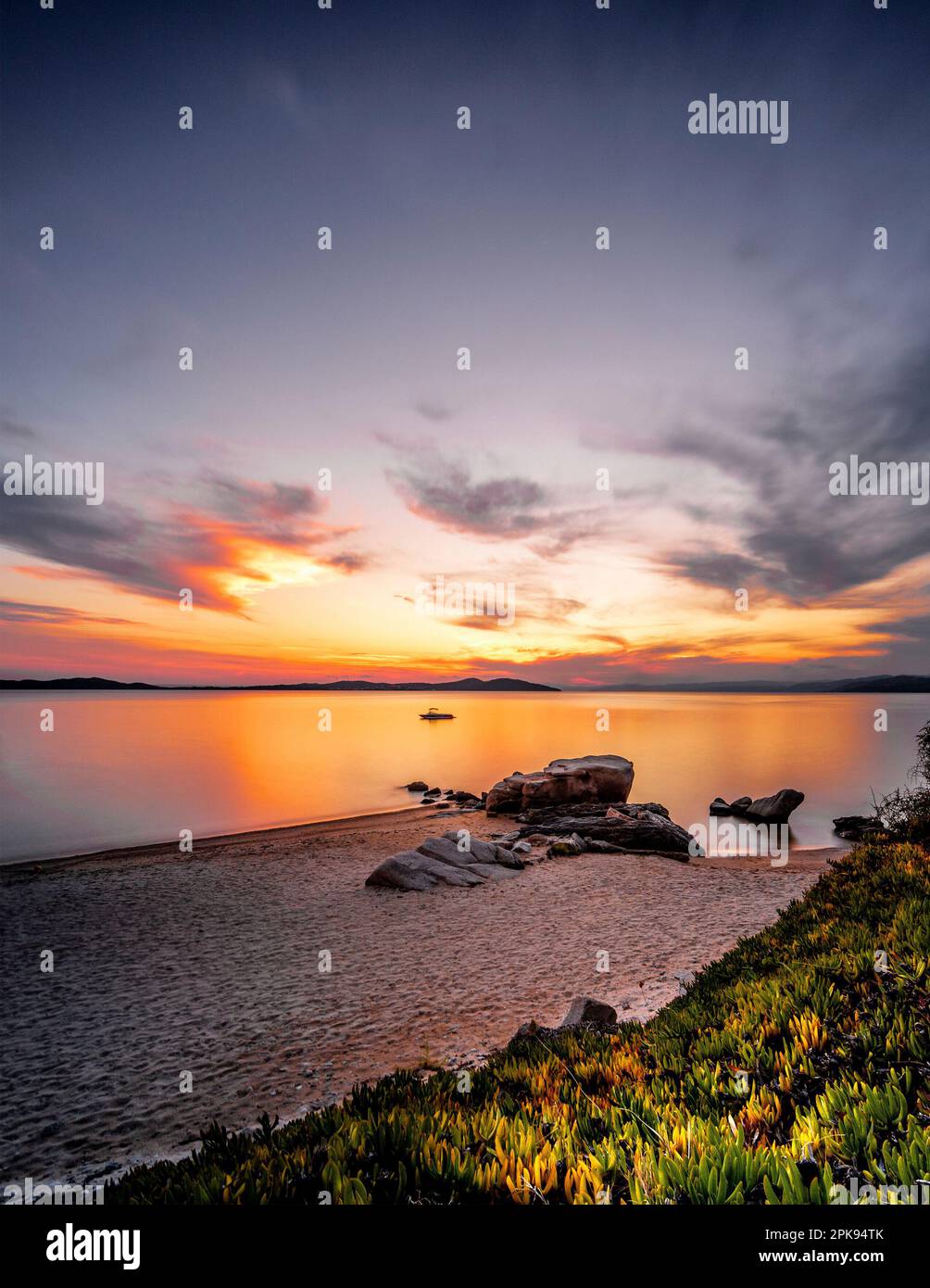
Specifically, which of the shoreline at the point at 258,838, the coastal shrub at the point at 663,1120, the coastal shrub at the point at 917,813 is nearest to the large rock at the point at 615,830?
the shoreline at the point at 258,838

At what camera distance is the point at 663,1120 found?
10.5ft

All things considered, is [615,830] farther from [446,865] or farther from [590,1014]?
[590,1014]

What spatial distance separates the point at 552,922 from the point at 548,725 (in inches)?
3820

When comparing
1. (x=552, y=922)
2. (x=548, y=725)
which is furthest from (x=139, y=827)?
(x=548, y=725)

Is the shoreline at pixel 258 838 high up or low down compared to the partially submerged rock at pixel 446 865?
down

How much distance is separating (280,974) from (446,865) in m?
8.96

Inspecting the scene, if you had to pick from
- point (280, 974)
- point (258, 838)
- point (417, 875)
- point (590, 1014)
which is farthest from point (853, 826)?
point (258, 838)

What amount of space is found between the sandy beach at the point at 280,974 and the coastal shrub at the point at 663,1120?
15.8 ft

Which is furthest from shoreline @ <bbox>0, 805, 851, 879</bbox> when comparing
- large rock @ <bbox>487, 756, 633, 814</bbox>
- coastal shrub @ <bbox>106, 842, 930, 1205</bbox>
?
coastal shrub @ <bbox>106, 842, 930, 1205</bbox>

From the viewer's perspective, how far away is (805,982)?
5.04 m

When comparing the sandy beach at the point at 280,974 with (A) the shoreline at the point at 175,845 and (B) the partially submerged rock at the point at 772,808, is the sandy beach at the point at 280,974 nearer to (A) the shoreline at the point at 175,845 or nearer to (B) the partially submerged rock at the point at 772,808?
(A) the shoreline at the point at 175,845

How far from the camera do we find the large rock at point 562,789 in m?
34.9
